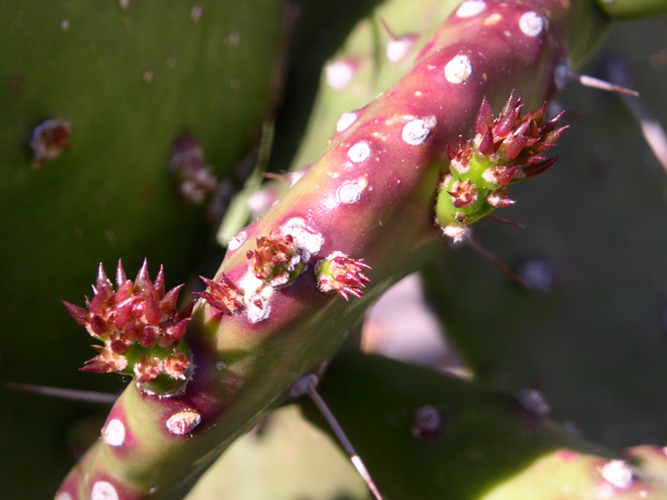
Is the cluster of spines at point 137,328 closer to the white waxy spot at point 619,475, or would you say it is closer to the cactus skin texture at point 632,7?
the white waxy spot at point 619,475

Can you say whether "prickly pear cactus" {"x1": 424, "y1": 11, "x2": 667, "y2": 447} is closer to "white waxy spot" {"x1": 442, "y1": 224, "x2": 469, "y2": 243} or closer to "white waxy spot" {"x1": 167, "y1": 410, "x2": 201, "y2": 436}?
"white waxy spot" {"x1": 442, "y1": 224, "x2": 469, "y2": 243}

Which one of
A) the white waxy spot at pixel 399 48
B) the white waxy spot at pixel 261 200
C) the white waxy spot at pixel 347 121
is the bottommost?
the white waxy spot at pixel 261 200

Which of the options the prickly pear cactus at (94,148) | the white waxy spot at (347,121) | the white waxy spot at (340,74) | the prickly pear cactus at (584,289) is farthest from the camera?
the prickly pear cactus at (584,289)

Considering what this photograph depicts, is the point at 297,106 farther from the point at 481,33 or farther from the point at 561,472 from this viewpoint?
the point at 561,472

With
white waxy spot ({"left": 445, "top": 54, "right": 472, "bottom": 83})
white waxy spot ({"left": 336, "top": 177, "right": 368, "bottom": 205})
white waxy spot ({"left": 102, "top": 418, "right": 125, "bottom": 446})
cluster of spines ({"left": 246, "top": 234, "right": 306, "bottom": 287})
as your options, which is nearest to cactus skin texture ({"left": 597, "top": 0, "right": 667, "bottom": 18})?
white waxy spot ({"left": 445, "top": 54, "right": 472, "bottom": 83})

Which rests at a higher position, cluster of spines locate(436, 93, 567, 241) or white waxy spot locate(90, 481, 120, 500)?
cluster of spines locate(436, 93, 567, 241)

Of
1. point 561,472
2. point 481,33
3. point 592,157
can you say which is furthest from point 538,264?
point 481,33

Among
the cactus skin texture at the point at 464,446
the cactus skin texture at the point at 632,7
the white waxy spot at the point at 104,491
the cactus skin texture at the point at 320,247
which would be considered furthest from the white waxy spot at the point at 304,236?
the cactus skin texture at the point at 632,7
